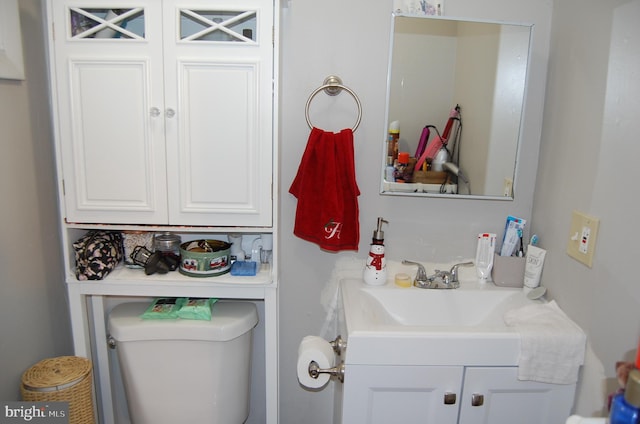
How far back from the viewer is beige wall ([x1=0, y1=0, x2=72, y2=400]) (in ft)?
4.09

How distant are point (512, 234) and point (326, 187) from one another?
2.22ft

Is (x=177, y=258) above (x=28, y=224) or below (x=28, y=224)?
below

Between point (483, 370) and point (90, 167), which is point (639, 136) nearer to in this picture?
point (483, 370)

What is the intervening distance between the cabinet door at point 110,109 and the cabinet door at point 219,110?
0.04m

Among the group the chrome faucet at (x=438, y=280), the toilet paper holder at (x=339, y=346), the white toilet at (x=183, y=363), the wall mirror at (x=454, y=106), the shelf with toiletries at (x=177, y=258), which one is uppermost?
the wall mirror at (x=454, y=106)

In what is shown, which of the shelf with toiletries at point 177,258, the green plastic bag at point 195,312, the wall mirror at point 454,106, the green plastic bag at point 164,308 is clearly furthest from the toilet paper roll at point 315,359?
the wall mirror at point 454,106

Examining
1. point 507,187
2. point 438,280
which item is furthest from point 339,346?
point 507,187

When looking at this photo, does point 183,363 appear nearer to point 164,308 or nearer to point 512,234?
point 164,308

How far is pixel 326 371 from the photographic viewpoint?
4.07 ft

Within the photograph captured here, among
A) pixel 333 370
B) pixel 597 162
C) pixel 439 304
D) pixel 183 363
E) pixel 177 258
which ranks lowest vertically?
pixel 183 363

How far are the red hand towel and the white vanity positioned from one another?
294 mm

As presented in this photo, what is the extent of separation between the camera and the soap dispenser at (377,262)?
1464mm

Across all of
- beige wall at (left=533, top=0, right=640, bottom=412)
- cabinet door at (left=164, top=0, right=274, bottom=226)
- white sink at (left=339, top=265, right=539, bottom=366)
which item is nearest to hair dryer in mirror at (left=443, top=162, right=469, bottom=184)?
beige wall at (left=533, top=0, right=640, bottom=412)

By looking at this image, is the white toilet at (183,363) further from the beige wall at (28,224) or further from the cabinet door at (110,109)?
the cabinet door at (110,109)
